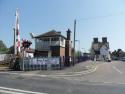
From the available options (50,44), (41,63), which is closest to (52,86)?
(41,63)

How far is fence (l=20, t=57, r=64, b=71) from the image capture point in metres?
39.3

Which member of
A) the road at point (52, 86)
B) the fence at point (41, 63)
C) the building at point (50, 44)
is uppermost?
the building at point (50, 44)

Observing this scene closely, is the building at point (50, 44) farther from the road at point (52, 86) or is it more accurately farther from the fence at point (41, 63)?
the road at point (52, 86)

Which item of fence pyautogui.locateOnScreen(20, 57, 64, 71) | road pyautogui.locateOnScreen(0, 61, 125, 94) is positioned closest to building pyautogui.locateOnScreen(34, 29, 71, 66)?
fence pyautogui.locateOnScreen(20, 57, 64, 71)

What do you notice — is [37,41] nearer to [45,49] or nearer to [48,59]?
[45,49]

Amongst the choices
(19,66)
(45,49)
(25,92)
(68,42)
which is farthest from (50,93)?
(45,49)

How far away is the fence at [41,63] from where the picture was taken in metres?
39.3

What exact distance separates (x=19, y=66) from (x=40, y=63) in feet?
9.62

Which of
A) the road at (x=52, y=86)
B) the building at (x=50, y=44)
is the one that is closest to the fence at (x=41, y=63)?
the road at (x=52, y=86)

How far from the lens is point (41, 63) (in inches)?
1603

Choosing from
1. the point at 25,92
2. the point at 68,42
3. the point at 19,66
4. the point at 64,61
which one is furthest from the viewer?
the point at 68,42

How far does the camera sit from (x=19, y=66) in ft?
129

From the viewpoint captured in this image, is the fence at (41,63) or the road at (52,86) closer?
the road at (52,86)

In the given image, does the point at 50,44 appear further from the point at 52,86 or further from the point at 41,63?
the point at 52,86
